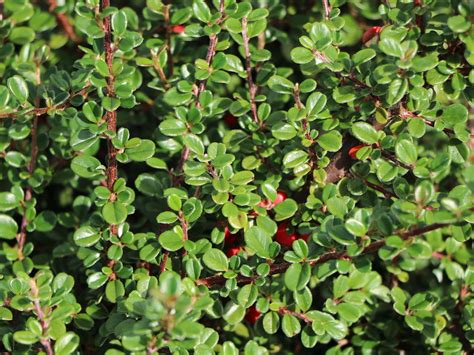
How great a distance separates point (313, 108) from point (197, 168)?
253 mm

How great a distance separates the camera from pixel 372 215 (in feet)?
3.89

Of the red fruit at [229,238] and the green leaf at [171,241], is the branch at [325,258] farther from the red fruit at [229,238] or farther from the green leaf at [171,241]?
the red fruit at [229,238]

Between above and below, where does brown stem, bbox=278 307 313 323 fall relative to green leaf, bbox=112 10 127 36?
below

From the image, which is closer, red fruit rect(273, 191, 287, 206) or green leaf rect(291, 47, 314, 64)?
green leaf rect(291, 47, 314, 64)

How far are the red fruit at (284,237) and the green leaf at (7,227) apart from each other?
0.56m

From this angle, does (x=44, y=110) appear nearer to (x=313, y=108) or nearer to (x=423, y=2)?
(x=313, y=108)

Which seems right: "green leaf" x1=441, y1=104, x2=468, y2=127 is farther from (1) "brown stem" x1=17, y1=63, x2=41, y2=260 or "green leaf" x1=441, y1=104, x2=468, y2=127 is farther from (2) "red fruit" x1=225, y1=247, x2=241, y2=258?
(1) "brown stem" x1=17, y1=63, x2=41, y2=260

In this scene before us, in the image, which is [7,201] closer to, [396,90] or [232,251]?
[232,251]

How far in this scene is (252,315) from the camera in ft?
4.99

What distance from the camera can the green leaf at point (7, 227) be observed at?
1.45m

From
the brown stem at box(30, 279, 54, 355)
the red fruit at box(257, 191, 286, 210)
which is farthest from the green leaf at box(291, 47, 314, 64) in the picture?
the brown stem at box(30, 279, 54, 355)

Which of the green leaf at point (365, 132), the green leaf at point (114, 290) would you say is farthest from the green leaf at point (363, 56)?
the green leaf at point (114, 290)

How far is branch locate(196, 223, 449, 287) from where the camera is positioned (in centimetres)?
105

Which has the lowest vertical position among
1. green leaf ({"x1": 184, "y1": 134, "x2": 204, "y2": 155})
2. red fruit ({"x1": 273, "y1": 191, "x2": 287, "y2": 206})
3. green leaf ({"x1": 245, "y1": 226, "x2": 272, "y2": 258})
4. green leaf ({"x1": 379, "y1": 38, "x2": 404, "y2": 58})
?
red fruit ({"x1": 273, "y1": 191, "x2": 287, "y2": 206})
